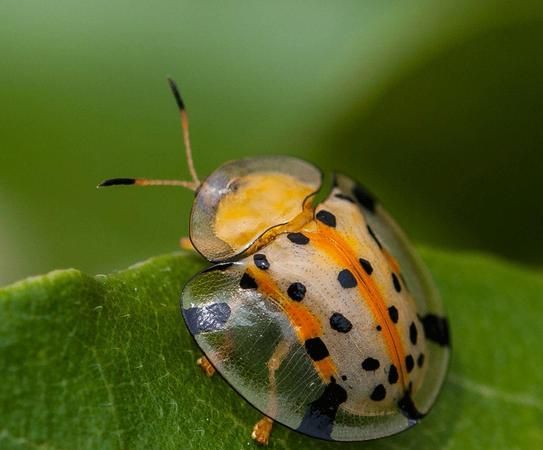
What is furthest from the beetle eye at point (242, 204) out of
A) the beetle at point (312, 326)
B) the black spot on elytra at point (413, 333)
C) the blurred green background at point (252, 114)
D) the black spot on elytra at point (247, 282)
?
the blurred green background at point (252, 114)

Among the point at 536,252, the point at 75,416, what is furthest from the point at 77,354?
the point at 536,252

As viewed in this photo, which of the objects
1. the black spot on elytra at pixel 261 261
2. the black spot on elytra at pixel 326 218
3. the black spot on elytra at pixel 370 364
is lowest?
the black spot on elytra at pixel 370 364

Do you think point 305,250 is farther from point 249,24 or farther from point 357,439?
point 249,24

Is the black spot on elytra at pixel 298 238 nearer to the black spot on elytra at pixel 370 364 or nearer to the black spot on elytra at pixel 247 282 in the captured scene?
the black spot on elytra at pixel 247 282

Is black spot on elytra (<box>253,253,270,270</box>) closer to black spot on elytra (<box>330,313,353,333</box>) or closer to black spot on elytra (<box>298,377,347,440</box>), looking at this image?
black spot on elytra (<box>330,313,353,333</box>)

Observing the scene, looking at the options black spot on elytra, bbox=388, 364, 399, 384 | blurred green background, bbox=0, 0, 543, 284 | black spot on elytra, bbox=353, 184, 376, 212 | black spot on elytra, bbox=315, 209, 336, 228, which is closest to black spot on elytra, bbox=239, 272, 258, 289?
black spot on elytra, bbox=315, 209, 336, 228

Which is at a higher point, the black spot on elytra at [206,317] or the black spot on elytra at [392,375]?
the black spot on elytra at [206,317]

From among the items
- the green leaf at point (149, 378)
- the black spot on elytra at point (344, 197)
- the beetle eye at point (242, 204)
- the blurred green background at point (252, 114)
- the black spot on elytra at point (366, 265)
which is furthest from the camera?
the blurred green background at point (252, 114)

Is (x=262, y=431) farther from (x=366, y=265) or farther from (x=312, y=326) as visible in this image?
(x=366, y=265)
